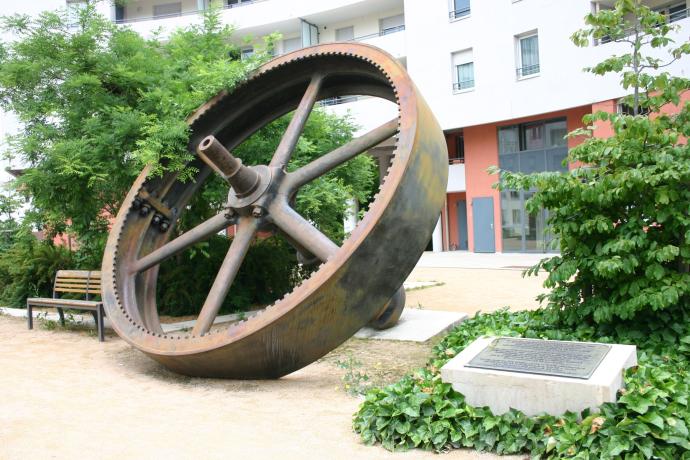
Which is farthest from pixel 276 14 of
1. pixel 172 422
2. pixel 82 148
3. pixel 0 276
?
pixel 172 422

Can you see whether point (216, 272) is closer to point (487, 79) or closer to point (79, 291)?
point (79, 291)

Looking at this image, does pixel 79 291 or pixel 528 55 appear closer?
pixel 79 291

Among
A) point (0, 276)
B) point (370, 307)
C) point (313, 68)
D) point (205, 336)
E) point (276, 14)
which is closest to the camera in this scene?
point (370, 307)

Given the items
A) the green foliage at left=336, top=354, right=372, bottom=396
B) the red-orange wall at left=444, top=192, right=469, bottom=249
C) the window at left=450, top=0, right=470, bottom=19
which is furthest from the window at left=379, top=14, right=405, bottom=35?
the green foliage at left=336, top=354, right=372, bottom=396

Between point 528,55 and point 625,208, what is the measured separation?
1690cm

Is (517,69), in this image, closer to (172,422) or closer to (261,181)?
(261,181)

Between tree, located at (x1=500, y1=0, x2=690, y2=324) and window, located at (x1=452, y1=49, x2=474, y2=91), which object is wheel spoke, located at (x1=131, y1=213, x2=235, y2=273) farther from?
window, located at (x1=452, y1=49, x2=474, y2=91)

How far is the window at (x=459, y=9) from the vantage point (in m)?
22.4

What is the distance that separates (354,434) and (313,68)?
381 cm

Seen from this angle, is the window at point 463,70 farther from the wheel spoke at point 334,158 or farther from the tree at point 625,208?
the wheel spoke at point 334,158

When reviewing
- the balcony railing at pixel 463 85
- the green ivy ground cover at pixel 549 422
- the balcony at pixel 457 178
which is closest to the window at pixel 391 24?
the balcony railing at pixel 463 85

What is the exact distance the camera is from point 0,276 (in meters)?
11.8

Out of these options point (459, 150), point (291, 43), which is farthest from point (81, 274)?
point (291, 43)

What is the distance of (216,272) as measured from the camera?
956cm
